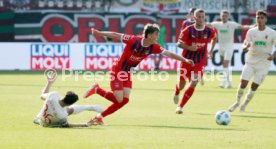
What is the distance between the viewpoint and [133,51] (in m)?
13.7

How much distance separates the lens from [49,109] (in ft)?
41.5

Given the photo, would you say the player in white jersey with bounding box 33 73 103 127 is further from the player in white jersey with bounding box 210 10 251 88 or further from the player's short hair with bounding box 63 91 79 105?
the player in white jersey with bounding box 210 10 251 88

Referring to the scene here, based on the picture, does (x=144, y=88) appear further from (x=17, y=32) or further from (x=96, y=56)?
(x=17, y=32)

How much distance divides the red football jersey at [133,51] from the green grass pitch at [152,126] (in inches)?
41.6

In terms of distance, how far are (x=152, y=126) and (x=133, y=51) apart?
1.41m

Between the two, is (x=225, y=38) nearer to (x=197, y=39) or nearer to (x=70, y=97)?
(x=197, y=39)

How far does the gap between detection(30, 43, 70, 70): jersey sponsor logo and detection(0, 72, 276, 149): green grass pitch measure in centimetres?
1010

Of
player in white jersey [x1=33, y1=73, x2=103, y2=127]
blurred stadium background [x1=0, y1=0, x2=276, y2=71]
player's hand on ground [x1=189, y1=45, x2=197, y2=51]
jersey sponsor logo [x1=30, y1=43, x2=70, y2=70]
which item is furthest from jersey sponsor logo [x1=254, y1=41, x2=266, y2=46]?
blurred stadium background [x1=0, y1=0, x2=276, y2=71]

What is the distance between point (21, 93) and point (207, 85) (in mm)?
6925

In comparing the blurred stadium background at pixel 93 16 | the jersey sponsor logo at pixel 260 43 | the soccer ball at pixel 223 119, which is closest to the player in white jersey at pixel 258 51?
the jersey sponsor logo at pixel 260 43

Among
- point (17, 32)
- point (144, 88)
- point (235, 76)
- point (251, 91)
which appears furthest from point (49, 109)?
point (17, 32)

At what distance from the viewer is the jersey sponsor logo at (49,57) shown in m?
32.0

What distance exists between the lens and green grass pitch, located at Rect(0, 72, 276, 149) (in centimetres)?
1112

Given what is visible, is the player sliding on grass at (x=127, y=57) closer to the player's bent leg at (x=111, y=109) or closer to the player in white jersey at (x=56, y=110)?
the player's bent leg at (x=111, y=109)
